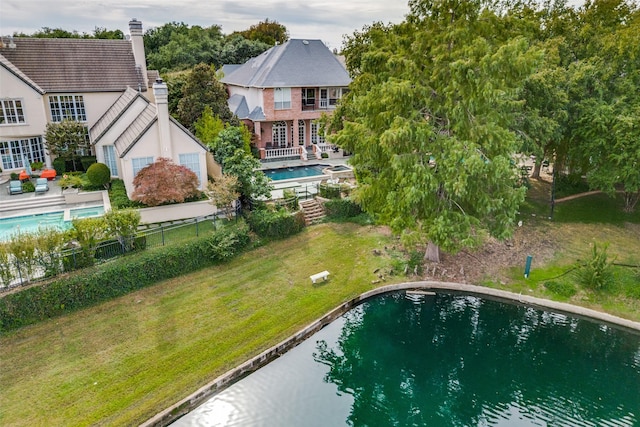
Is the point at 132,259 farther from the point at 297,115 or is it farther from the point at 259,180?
the point at 297,115

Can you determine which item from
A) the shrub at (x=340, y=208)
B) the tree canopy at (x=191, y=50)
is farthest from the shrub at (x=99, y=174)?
the tree canopy at (x=191, y=50)

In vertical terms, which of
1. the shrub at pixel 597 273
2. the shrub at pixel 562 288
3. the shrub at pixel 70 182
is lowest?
the shrub at pixel 562 288

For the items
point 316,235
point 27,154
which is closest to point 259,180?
point 316,235

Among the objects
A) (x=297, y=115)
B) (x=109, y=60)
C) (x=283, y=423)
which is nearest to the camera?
(x=283, y=423)

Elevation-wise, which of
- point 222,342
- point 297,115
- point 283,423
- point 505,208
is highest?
point 297,115

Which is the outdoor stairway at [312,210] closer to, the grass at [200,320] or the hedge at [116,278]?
the grass at [200,320]
